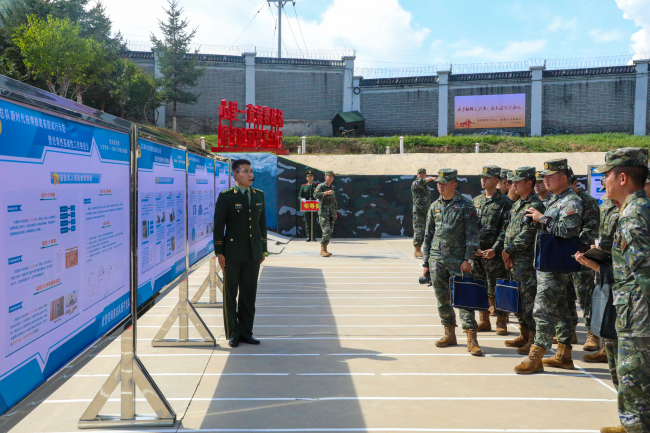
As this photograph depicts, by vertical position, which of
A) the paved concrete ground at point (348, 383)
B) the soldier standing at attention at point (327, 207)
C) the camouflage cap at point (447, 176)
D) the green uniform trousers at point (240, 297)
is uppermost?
the camouflage cap at point (447, 176)

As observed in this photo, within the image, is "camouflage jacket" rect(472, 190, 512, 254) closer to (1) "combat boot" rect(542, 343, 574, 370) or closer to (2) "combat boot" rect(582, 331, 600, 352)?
(2) "combat boot" rect(582, 331, 600, 352)

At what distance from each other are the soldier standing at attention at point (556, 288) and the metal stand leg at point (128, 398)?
2.86 meters

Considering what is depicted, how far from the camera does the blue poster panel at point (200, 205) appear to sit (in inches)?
195

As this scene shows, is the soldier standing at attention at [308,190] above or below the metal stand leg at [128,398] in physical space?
above

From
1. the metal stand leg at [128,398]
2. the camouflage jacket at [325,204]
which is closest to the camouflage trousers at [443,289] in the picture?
the metal stand leg at [128,398]

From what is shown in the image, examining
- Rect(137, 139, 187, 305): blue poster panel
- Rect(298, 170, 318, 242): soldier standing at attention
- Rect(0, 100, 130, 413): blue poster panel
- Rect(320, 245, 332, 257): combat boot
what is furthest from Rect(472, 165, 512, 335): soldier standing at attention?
Rect(298, 170, 318, 242): soldier standing at attention

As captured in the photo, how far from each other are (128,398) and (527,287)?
12.3ft

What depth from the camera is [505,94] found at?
105 feet

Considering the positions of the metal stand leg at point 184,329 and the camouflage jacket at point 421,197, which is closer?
the metal stand leg at point 184,329

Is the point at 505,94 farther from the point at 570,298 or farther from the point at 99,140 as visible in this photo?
the point at 99,140

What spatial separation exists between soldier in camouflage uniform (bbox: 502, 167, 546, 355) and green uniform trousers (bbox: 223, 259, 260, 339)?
2.55 metres

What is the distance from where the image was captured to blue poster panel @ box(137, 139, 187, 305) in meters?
3.38

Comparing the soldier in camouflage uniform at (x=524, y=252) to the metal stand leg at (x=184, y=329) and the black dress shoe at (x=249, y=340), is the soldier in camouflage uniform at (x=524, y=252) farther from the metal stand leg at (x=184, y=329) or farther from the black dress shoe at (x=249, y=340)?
the metal stand leg at (x=184, y=329)

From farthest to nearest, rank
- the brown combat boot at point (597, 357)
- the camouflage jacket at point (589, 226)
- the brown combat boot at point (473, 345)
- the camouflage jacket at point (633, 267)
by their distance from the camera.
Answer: the brown combat boot at point (473, 345) → the brown combat boot at point (597, 357) → the camouflage jacket at point (589, 226) → the camouflage jacket at point (633, 267)
